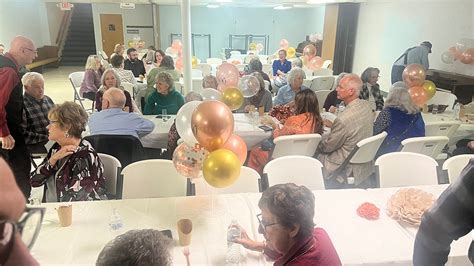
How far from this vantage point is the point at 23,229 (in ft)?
1.37

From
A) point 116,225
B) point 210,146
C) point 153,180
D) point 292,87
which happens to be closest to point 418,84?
point 292,87

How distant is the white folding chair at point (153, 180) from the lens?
277cm

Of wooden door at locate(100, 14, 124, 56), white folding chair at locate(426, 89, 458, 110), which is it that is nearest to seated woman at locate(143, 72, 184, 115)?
white folding chair at locate(426, 89, 458, 110)

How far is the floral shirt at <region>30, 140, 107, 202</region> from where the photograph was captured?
2402 millimetres

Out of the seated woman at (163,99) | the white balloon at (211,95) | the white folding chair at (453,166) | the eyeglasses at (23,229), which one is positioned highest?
the eyeglasses at (23,229)

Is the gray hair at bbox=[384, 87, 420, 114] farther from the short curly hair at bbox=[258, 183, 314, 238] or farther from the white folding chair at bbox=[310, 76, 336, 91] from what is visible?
the white folding chair at bbox=[310, 76, 336, 91]

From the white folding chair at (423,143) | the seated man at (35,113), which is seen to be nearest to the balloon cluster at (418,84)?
the white folding chair at (423,143)

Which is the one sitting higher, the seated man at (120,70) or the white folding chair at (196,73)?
the seated man at (120,70)

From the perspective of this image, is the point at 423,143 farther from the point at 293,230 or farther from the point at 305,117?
the point at 293,230

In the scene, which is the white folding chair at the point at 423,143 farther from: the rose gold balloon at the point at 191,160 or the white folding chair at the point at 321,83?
the white folding chair at the point at 321,83

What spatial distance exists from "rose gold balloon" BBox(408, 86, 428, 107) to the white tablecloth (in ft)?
6.56

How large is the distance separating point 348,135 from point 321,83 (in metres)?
4.36

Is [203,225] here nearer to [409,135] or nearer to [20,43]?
[20,43]

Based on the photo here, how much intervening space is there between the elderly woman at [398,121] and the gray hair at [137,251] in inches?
132
